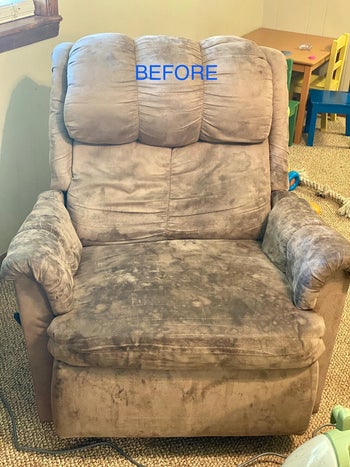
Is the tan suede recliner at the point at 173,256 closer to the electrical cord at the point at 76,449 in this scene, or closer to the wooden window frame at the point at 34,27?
the electrical cord at the point at 76,449

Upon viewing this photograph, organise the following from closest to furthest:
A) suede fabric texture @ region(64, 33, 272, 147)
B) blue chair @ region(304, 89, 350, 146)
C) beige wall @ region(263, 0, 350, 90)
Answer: suede fabric texture @ region(64, 33, 272, 147), blue chair @ region(304, 89, 350, 146), beige wall @ region(263, 0, 350, 90)

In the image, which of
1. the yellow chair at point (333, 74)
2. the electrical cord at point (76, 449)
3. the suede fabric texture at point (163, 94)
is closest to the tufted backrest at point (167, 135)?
the suede fabric texture at point (163, 94)

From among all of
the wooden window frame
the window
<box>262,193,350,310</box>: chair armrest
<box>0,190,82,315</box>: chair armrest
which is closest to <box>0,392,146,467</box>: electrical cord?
<box>0,190,82,315</box>: chair armrest

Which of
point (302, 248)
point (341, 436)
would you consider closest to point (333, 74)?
point (302, 248)

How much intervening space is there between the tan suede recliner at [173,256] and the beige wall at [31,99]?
345 mm

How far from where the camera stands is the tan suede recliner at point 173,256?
136 cm

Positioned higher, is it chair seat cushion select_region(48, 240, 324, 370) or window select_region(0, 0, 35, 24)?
window select_region(0, 0, 35, 24)

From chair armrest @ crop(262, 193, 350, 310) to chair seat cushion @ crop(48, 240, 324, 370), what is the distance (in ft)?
0.19

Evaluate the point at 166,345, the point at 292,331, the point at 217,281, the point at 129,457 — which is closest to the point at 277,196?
the point at 217,281

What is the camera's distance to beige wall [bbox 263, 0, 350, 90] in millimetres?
3762

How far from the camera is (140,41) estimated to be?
1.78 metres

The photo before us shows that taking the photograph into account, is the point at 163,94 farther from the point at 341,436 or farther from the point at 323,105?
the point at 323,105

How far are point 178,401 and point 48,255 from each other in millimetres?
533

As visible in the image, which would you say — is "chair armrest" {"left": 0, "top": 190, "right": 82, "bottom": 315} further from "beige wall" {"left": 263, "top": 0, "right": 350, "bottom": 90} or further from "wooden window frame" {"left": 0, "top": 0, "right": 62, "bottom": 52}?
"beige wall" {"left": 263, "top": 0, "right": 350, "bottom": 90}
